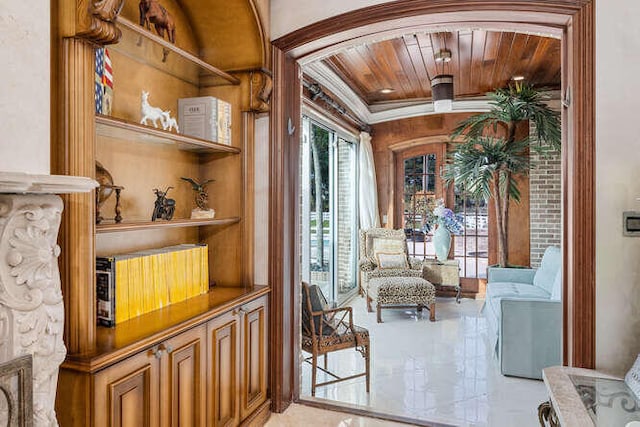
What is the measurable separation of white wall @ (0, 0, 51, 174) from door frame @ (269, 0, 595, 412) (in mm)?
1327

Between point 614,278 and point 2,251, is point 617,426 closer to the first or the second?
point 614,278

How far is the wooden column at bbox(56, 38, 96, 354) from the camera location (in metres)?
1.42

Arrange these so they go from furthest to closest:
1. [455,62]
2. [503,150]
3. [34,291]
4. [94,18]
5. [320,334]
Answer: [503,150]
[455,62]
[320,334]
[94,18]
[34,291]

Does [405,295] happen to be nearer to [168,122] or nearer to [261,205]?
[261,205]

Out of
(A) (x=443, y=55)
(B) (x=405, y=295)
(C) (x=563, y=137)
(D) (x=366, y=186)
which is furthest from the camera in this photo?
(D) (x=366, y=186)

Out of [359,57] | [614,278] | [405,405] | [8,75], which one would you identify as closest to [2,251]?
[8,75]

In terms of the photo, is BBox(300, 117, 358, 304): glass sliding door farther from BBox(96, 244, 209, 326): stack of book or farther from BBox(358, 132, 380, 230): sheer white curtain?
BBox(96, 244, 209, 326): stack of book

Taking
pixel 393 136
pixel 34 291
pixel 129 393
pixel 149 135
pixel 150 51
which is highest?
pixel 393 136

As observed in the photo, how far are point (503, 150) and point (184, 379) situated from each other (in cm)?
467

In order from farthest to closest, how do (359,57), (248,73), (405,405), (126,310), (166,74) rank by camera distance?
(359,57), (405,405), (248,73), (166,74), (126,310)

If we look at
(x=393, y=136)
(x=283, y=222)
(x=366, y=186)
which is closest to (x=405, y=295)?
(x=366, y=186)

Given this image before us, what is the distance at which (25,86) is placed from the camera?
1.30 metres

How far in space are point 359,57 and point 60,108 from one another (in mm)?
3378

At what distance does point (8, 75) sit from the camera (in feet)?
4.10
